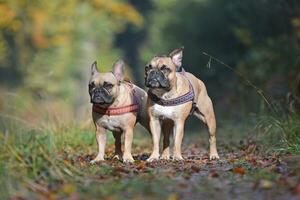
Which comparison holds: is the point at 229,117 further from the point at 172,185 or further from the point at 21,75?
the point at 21,75

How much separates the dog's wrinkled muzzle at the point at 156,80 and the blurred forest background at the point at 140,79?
1.99 ft

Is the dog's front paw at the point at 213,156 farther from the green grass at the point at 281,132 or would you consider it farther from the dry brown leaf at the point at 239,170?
the dry brown leaf at the point at 239,170

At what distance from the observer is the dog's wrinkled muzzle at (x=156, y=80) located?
31.9 feet

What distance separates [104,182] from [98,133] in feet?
7.59

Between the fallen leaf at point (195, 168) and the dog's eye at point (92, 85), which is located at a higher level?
the dog's eye at point (92, 85)

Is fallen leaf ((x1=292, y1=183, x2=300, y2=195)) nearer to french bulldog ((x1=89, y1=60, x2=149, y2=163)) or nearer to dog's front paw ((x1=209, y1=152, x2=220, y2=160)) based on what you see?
french bulldog ((x1=89, y1=60, x2=149, y2=163))

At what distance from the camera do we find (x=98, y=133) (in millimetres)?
10133

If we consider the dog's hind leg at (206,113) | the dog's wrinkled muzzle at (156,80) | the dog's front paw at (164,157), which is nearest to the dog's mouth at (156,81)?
the dog's wrinkled muzzle at (156,80)

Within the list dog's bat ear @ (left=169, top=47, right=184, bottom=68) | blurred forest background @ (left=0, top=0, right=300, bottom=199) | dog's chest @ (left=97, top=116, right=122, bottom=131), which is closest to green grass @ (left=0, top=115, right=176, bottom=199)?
blurred forest background @ (left=0, top=0, right=300, bottom=199)

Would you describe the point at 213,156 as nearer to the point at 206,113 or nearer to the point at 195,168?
the point at 206,113

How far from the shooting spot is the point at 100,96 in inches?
385

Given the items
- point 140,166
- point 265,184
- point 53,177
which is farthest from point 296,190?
point 140,166

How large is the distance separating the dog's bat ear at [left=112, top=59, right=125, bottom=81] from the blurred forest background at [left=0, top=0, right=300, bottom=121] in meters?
2.73

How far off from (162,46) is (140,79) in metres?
12.2
